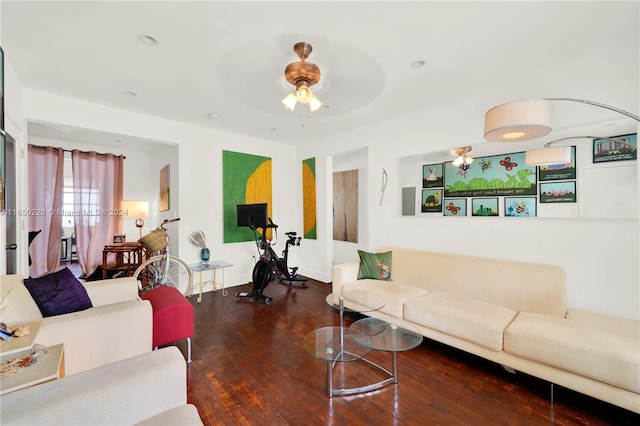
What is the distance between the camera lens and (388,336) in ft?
7.24

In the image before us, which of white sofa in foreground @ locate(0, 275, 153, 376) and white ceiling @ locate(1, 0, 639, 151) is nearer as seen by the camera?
white sofa in foreground @ locate(0, 275, 153, 376)

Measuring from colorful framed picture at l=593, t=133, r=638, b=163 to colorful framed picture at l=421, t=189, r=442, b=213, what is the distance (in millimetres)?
1378

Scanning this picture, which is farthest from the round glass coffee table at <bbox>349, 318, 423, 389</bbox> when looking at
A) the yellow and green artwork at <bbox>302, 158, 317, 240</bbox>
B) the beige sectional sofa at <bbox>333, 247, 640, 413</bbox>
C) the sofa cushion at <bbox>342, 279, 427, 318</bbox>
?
the yellow and green artwork at <bbox>302, 158, 317, 240</bbox>

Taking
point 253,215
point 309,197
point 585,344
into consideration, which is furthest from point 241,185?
point 585,344

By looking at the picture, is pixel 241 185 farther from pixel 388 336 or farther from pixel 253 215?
pixel 388 336

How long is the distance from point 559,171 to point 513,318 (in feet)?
4.70

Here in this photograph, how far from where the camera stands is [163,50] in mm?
2195

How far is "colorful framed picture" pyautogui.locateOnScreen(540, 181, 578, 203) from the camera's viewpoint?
7.87 ft

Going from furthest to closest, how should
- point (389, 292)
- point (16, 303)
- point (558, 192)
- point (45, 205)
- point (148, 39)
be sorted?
point (45, 205), point (389, 292), point (558, 192), point (148, 39), point (16, 303)

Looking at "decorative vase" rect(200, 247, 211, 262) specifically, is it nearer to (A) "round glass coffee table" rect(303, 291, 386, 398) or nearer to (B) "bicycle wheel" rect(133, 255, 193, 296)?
(B) "bicycle wheel" rect(133, 255, 193, 296)

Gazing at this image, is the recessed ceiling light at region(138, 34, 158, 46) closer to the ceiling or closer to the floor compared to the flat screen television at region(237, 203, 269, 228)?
closer to the ceiling

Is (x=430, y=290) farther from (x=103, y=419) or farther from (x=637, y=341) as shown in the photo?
(x=103, y=419)

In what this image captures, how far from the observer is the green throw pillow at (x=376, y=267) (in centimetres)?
333

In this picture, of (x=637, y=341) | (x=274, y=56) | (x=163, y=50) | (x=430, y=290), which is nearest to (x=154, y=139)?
(x=163, y=50)
